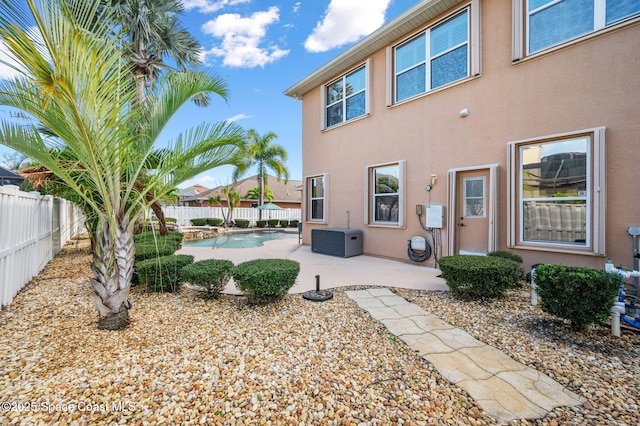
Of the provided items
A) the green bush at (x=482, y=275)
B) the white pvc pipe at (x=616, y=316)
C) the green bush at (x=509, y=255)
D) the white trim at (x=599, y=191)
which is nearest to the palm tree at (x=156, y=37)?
the green bush at (x=482, y=275)

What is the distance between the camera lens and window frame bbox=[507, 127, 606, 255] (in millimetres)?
4348

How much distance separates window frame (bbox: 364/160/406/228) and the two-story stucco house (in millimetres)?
30

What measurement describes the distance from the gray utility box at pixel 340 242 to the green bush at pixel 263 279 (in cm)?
386

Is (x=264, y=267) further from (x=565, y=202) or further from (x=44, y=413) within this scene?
(x=565, y=202)

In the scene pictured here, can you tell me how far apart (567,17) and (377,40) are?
12.7 feet

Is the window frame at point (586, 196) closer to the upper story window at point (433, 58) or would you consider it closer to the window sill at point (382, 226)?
the upper story window at point (433, 58)

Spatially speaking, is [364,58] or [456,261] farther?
[364,58]

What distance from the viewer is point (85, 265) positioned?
6.31 m

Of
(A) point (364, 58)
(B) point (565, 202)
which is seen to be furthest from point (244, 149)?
(A) point (364, 58)

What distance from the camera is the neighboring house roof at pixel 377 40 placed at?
6.16 meters

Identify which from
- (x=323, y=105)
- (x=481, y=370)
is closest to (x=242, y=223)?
(x=323, y=105)

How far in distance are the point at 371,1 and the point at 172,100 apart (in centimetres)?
744

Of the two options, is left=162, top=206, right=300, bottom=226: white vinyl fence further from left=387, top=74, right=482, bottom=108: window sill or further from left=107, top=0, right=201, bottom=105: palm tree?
left=387, top=74, right=482, bottom=108: window sill

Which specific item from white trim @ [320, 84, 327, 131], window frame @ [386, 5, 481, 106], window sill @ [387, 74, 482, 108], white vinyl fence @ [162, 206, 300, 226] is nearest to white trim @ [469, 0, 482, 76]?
window frame @ [386, 5, 481, 106]
